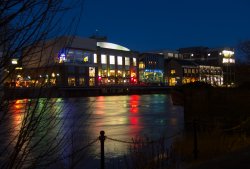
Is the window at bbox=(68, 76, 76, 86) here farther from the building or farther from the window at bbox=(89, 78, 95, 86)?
the building

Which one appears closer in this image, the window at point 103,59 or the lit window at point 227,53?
the window at point 103,59

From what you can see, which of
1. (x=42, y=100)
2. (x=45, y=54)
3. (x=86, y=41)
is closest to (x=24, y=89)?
(x=42, y=100)

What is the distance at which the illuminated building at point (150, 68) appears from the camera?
517 feet

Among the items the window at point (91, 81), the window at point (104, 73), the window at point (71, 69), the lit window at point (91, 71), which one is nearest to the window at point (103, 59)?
the window at point (104, 73)

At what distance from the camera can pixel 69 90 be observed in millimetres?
107688

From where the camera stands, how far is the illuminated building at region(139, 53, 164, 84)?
15762 centimetres

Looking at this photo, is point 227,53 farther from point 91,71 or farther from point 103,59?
point 91,71

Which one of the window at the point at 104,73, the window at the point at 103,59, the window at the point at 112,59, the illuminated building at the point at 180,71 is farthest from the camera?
the illuminated building at the point at 180,71

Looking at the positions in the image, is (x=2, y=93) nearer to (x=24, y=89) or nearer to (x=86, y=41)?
(x=24, y=89)

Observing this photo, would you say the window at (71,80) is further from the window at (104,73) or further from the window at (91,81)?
the window at (104,73)

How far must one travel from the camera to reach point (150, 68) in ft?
525

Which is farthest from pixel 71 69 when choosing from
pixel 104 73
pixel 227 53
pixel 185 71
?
pixel 227 53

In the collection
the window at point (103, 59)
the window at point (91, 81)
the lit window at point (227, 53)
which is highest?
the lit window at point (227, 53)

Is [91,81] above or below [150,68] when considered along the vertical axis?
below
